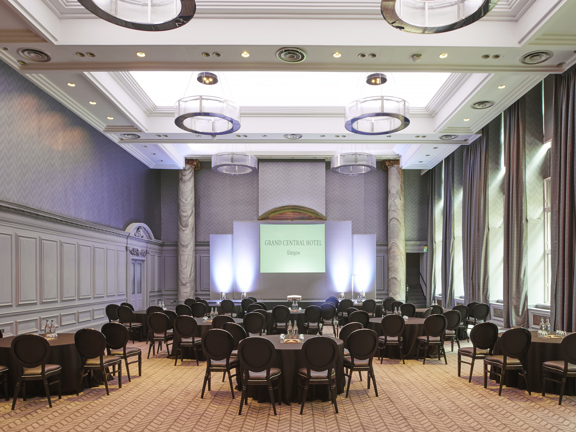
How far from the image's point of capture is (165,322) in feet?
28.5

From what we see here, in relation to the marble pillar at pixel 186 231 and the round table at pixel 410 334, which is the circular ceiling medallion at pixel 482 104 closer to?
the round table at pixel 410 334

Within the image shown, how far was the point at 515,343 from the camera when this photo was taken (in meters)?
6.11

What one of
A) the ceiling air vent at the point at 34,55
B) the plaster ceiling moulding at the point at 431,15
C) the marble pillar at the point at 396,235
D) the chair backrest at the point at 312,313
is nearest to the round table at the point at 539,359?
→ the plaster ceiling moulding at the point at 431,15

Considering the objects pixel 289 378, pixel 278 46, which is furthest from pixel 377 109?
pixel 289 378

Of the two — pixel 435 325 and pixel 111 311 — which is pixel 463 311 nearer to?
pixel 435 325

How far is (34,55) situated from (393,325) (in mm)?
7374

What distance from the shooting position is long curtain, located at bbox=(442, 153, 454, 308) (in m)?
14.3

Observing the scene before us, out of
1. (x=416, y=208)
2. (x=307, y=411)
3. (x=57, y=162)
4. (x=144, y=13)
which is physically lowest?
(x=307, y=411)

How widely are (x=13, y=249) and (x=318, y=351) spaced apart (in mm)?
6070

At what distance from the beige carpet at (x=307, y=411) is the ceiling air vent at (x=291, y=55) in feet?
16.4

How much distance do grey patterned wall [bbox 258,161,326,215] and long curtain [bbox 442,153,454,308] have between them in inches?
164

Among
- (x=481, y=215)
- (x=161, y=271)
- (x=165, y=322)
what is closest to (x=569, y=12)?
(x=481, y=215)

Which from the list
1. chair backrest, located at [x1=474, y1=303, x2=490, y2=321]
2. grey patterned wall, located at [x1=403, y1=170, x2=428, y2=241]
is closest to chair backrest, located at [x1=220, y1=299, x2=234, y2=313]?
chair backrest, located at [x1=474, y1=303, x2=490, y2=321]

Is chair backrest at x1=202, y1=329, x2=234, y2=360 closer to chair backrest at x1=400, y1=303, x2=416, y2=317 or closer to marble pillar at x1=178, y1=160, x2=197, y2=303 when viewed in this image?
chair backrest at x1=400, y1=303, x2=416, y2=317
